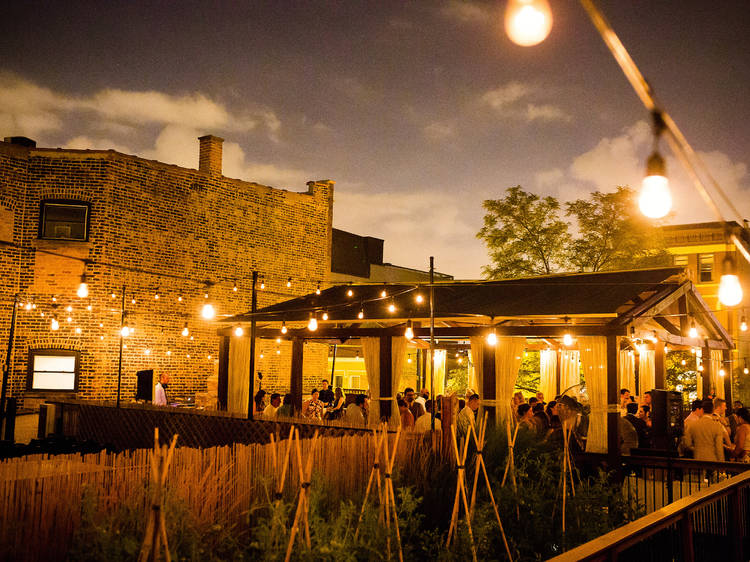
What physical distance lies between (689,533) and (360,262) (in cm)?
2807

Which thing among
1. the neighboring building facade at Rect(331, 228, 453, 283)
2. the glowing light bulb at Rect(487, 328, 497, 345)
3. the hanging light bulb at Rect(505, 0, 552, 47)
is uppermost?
the neighboring building facade at Rect(331, 228, 453, 283)

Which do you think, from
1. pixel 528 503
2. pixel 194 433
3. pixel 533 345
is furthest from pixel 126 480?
pixel 533 345

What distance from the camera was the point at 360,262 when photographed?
31.7m

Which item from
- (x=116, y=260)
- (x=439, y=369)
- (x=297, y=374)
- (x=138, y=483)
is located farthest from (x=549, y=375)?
(x=138, y=483)

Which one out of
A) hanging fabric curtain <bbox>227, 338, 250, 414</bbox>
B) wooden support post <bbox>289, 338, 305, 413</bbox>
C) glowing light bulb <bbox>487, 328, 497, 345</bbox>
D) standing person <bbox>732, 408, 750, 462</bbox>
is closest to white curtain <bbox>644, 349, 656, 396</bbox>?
glowing light bulb <bbox>487, 328, 497, 345</bbox>

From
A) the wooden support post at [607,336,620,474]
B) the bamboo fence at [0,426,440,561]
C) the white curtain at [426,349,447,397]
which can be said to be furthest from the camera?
the white curtain at [426,349,447,397]

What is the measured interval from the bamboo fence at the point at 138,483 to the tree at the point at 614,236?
19.1m

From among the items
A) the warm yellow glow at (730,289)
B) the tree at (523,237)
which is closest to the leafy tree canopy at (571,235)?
the tree at (523,237)

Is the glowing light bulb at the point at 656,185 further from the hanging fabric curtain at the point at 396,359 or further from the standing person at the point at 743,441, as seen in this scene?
the hanging fabric curtain at the point at 396,359

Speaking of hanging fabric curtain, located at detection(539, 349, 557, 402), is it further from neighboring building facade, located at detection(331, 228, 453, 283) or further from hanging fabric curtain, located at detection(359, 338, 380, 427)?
neighboring building facade, located at detection(331, 228, 453, 283)

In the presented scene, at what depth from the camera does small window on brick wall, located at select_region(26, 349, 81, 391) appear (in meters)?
16.9

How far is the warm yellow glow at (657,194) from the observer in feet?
12.7

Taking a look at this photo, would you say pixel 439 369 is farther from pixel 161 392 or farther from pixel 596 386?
pixel 596 386

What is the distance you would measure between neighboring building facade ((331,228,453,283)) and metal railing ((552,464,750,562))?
24.1 metres
